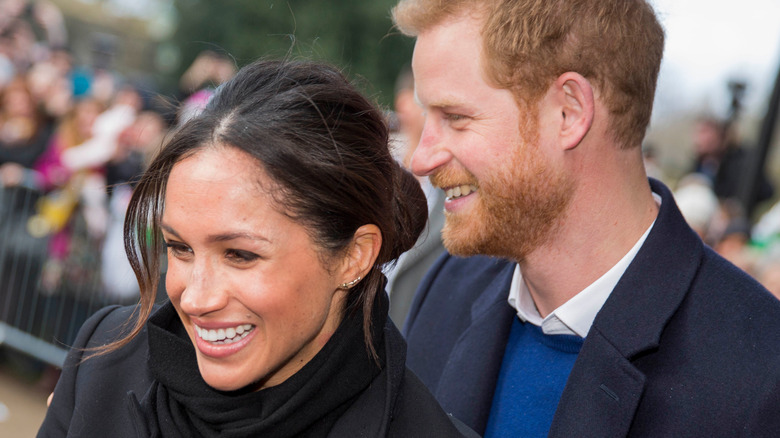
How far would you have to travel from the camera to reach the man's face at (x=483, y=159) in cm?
257

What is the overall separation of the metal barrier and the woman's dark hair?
3.99 metres

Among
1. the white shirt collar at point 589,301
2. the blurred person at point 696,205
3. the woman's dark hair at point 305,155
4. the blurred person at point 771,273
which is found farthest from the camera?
the blurred person at point 696,205

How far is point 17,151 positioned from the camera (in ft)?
23.8

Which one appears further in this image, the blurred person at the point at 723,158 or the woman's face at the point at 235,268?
the blurred person at the point at 723,158

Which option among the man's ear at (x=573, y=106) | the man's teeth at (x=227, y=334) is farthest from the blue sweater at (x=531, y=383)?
the man's teeth at (x=227, y=334)

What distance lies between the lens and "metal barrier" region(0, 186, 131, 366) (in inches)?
244

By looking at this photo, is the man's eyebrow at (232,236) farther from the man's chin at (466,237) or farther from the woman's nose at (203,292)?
the man's chin at (466,237)

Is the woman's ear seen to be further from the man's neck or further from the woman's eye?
the man's neck

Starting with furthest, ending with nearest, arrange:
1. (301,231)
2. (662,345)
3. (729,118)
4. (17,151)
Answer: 1. (729,118)
2. (17,151)
3. (662,345)
4. (301,231)

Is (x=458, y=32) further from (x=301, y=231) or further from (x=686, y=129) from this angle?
(x=686, y=129)

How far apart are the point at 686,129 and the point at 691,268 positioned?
32603mm

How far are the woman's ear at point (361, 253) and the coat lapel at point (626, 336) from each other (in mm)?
684

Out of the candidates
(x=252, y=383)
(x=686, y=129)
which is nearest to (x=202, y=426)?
(x=252, y=383)

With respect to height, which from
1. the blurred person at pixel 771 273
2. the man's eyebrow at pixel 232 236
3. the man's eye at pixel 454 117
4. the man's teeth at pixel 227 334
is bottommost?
the blurred person at pixel 771 273
